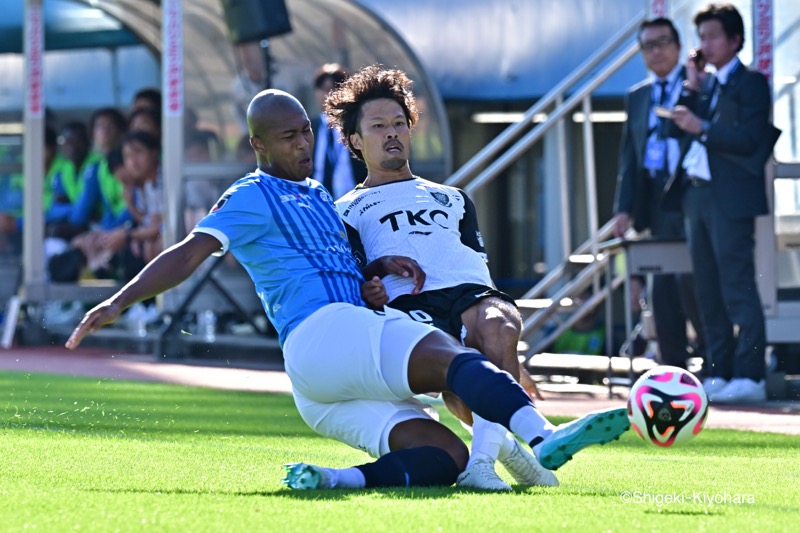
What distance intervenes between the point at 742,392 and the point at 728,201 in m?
1.35

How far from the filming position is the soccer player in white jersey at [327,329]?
551 cm

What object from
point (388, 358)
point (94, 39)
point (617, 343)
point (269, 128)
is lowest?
point (617, 343)

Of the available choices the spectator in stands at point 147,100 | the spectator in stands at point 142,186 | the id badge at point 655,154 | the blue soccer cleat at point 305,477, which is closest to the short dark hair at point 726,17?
the id badge at point 655,154

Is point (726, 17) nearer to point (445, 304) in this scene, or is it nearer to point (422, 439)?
point (445, 304)

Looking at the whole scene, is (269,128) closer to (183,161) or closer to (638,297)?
(638,297)

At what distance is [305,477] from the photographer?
566 centimetres

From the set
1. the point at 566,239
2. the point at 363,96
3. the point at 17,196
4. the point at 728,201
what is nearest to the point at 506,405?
the point at 363,96

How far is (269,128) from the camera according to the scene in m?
6.25

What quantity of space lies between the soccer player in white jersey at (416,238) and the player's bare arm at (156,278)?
2.52 ft

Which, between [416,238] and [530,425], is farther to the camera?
[416,238]

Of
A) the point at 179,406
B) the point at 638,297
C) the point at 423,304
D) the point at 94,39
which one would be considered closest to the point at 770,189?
the point at 638,297

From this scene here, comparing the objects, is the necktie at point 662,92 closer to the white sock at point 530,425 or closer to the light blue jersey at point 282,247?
the light blue jersey at point 282,247

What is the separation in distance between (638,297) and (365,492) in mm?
10289

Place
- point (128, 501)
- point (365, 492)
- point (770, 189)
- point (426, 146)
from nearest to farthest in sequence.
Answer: point (128, 501), point (365, 492), point (770, 189), point (426, 146)
